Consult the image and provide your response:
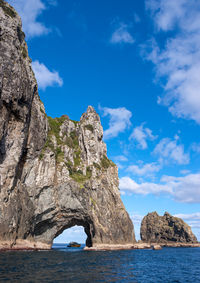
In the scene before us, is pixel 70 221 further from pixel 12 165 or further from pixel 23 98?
pixel 23 98

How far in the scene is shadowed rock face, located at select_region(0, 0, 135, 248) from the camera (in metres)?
50.5

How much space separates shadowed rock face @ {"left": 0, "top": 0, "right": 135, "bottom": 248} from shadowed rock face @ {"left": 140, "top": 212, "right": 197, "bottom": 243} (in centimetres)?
7155

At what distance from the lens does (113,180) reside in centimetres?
9600

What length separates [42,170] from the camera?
64750 millimetres

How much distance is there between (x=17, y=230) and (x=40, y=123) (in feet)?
95.5

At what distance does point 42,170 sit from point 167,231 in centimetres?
12066

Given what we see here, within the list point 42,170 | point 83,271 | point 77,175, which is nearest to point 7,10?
point 42,170

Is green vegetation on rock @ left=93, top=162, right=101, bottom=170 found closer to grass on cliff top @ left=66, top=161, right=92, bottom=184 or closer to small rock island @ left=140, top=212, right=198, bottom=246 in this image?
grass on cliff top @ left=66, top=161, right=92, bottom=184

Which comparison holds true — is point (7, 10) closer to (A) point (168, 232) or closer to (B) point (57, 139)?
(B) point (57, 139)

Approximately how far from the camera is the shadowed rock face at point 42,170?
50.5 meters

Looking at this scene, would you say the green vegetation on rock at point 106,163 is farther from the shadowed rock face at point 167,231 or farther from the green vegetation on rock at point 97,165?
the shadowed rock face at point 167,231

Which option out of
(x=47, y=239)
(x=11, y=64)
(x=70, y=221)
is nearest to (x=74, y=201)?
(x=70, y=221)

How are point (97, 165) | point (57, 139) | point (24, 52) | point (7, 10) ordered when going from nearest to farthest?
point (7, 10), point (24, 52), point (57, 139), point (97, 165)

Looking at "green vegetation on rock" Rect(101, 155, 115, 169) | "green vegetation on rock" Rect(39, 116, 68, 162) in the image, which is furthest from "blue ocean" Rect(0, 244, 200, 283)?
"green vegetation on rock" Rect(101, 155, 115, 169)
